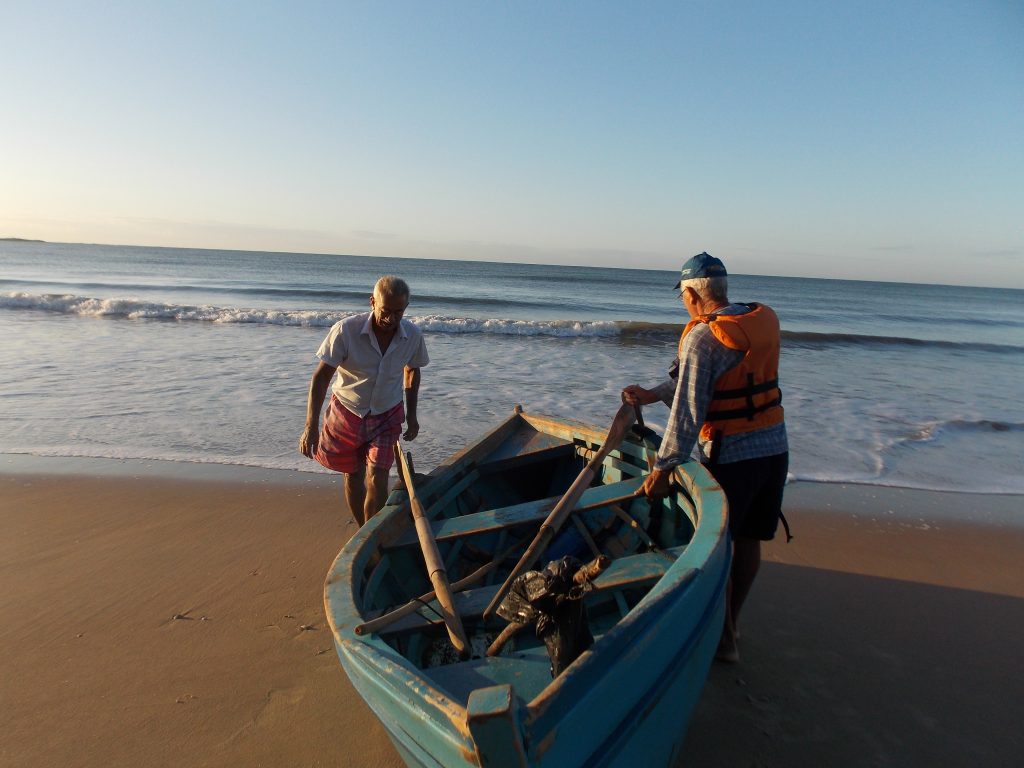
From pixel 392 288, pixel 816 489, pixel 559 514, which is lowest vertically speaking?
pixel 816 489

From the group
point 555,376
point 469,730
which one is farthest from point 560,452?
point 555,376

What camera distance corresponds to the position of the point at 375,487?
3916mm

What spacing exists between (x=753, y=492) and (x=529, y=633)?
123cm

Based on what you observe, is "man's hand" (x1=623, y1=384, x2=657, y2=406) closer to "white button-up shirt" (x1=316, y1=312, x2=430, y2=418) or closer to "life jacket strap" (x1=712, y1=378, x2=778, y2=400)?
"life jacket strap" (x1=712, y1=378, x2=778, y2=400)

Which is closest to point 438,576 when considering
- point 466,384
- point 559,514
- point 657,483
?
point 559,514

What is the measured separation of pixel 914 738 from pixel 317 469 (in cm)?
490

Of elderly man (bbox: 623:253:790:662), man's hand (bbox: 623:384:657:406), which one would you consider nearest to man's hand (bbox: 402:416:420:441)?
man's hand (bbox: 623:384:657:406)

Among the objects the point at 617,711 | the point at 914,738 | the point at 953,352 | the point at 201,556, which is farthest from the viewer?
the point at 953,352

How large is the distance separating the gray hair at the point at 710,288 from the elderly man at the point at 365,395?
5.12ft

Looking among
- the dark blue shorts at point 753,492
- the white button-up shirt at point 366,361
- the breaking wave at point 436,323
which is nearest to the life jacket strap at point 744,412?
the dark blue shorts at point 753,492

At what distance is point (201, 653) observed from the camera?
333 centimetres

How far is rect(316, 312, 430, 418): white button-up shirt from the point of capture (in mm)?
3668

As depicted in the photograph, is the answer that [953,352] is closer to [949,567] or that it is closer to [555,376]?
[555,376]

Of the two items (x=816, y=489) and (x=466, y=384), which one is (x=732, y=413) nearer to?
(x=816, y=489)
